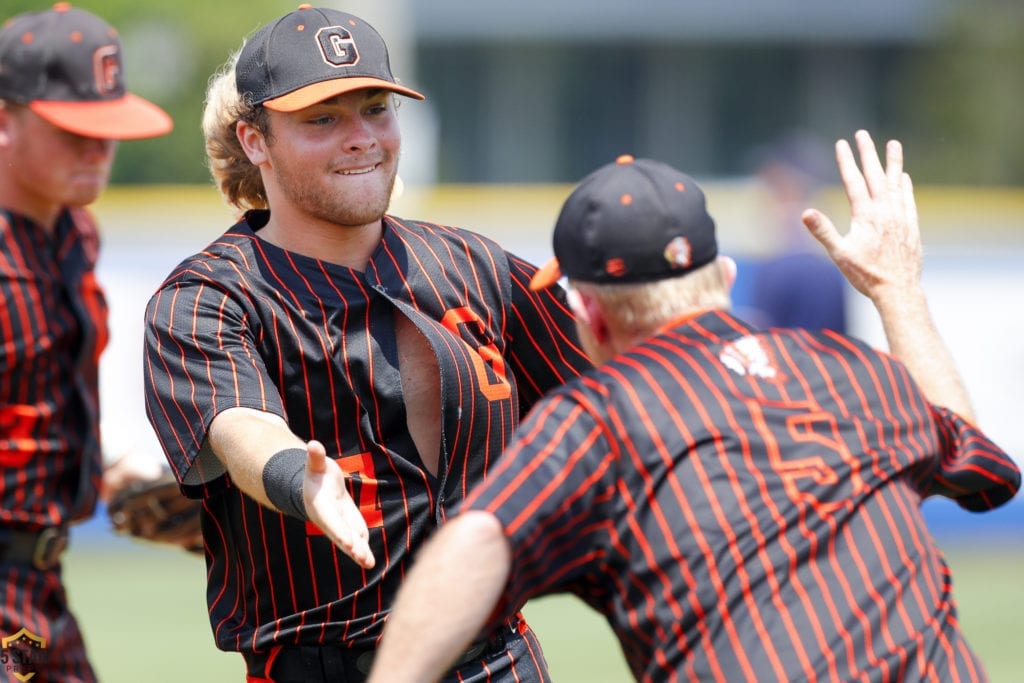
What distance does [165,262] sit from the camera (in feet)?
34.9

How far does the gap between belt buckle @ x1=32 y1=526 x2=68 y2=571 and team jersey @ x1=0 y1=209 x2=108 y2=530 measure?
0.04m

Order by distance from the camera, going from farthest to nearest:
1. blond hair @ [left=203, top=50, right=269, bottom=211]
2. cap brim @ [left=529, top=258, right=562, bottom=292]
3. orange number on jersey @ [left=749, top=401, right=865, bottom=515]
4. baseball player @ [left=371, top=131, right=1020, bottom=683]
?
blond hair @ [left=203, top=50, right=269, bottom=211]
cap brim @ [left=529, top=258, right=562, bottom=292]
orange number on jersey @ [left=749, top=401, right=865, bottom=515]
baseball player @ [left=371, top=131, right=1020, bottom=683]

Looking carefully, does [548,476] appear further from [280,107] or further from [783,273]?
[783,273]

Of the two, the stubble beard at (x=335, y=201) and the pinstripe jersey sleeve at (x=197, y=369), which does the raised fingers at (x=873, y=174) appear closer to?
the stubble beard at (x=335, y=201)

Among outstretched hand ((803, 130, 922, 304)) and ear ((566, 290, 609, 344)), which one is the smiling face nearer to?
ear ((566, 290, 609, 344))

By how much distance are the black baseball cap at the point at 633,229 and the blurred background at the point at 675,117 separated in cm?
771

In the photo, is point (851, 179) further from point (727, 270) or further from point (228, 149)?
point (228, 149)

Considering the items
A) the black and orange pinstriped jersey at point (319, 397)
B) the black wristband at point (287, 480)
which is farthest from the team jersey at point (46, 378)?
the black wristband at point (287, 480)

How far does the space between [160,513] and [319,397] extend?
161cm

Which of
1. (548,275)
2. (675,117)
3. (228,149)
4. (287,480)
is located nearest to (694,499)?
(548,275)

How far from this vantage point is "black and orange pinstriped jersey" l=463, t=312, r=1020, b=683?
8.75ft

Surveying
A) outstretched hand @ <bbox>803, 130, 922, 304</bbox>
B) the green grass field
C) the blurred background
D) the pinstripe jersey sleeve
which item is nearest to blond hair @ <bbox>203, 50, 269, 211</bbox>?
the pinstripe jersey sleeve

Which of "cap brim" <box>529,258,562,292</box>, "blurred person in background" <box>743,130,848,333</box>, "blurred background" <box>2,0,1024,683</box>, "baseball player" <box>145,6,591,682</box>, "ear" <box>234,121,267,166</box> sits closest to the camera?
"cap brim" <box>529,258,562,292</box>

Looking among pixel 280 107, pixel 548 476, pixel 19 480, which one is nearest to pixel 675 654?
pixel 548 476
